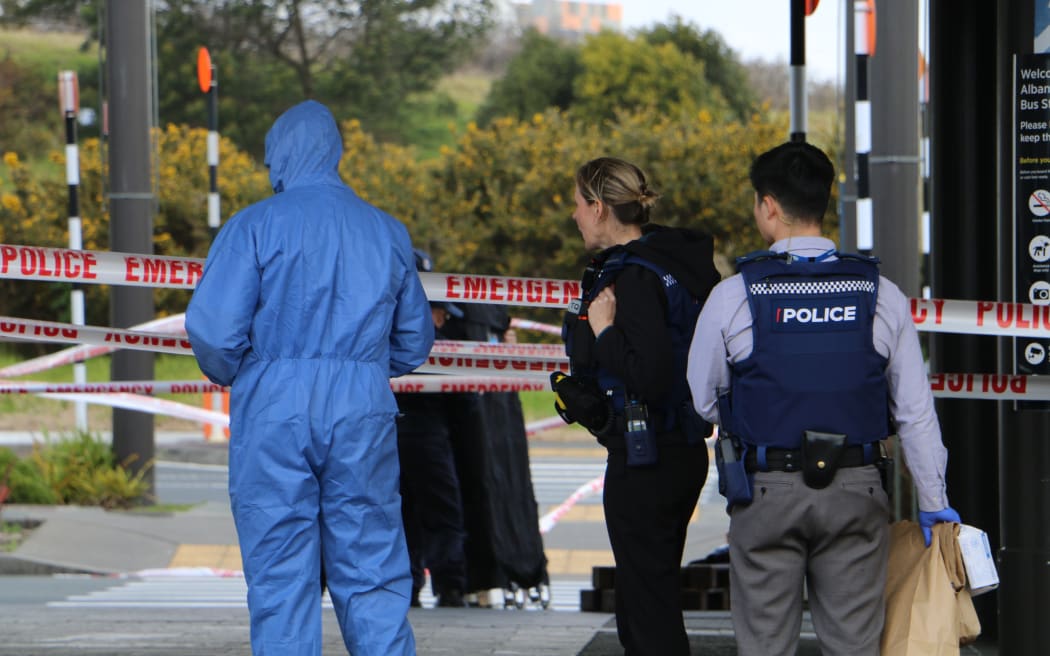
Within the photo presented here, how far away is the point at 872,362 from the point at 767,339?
0.25 metres

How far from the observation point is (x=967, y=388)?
5496 millimetres

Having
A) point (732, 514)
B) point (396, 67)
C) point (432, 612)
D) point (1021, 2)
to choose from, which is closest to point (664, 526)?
point (732, 514)

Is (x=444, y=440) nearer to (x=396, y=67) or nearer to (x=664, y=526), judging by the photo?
(x=664, y=526)

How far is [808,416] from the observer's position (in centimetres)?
393

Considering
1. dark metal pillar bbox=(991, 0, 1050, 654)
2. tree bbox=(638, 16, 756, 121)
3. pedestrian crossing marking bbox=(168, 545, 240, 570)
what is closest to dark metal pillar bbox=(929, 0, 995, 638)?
dark metal pillar bbox=(991, 0, 1050, 654)

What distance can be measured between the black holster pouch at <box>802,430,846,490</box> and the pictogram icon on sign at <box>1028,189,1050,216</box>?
158 centimetres

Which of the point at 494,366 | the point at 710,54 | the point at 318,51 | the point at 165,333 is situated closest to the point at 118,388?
the point at 165,333

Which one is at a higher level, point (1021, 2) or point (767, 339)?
point (1021, 2)

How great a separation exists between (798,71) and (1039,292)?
3.11 metres

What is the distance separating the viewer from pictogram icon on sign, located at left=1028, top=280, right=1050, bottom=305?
518 cm

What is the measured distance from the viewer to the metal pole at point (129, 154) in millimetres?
12375

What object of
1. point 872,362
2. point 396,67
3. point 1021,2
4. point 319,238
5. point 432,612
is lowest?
point 432,612

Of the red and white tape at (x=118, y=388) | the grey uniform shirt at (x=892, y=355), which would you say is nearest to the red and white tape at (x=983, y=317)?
the grey uniform shirt at (x=892, y=355)

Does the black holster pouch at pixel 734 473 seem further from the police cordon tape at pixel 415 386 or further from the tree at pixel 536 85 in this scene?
the tree at pixel 536 85
